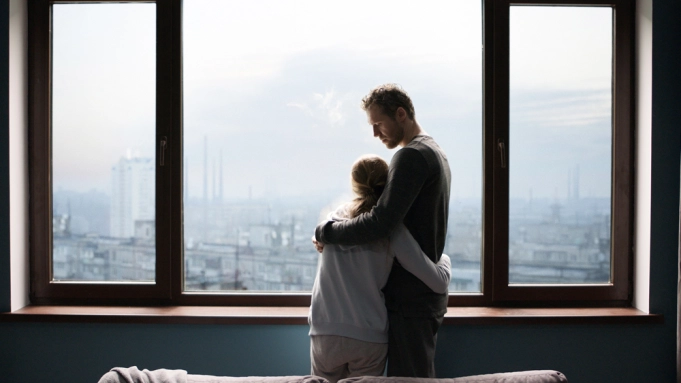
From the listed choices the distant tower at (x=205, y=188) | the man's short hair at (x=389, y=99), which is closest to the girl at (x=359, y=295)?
the man's short hair at (x=389, y=99)

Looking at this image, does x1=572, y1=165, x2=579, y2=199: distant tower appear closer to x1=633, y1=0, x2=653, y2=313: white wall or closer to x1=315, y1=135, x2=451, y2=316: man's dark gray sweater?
x1=633, y1=0, x2=653, y2=313: white wall

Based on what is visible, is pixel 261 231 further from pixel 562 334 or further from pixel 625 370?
pixel 625 370

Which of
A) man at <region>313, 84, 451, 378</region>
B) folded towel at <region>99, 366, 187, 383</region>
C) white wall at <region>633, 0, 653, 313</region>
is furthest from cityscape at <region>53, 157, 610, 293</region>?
folded towel at <region>99, 366, 187, 383</region>

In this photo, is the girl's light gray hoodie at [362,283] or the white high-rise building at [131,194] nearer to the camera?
the girl's light gray hoodie at [362,283]

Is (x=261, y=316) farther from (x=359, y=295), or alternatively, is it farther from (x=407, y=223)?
(x=407, y=223)

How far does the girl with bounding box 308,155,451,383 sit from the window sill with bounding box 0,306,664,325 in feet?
1.49

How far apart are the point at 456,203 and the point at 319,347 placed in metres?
0.96

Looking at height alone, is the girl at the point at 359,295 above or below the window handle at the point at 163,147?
below

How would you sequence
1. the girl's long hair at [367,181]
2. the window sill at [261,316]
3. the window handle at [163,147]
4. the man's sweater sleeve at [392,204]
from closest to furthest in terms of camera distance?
the man's sweater sleeve at [392,204] → the girl's long hair at [367,181] → the window sill at [261,316] → the window handle at [163,147]

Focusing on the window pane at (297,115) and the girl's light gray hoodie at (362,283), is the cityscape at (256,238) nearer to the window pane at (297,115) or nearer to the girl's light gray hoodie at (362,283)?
the window pane at (297,115)

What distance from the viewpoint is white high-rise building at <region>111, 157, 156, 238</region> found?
2.45m

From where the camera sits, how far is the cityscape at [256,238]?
2.44 m

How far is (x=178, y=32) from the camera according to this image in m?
2.43

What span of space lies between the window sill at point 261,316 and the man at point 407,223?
438mm
